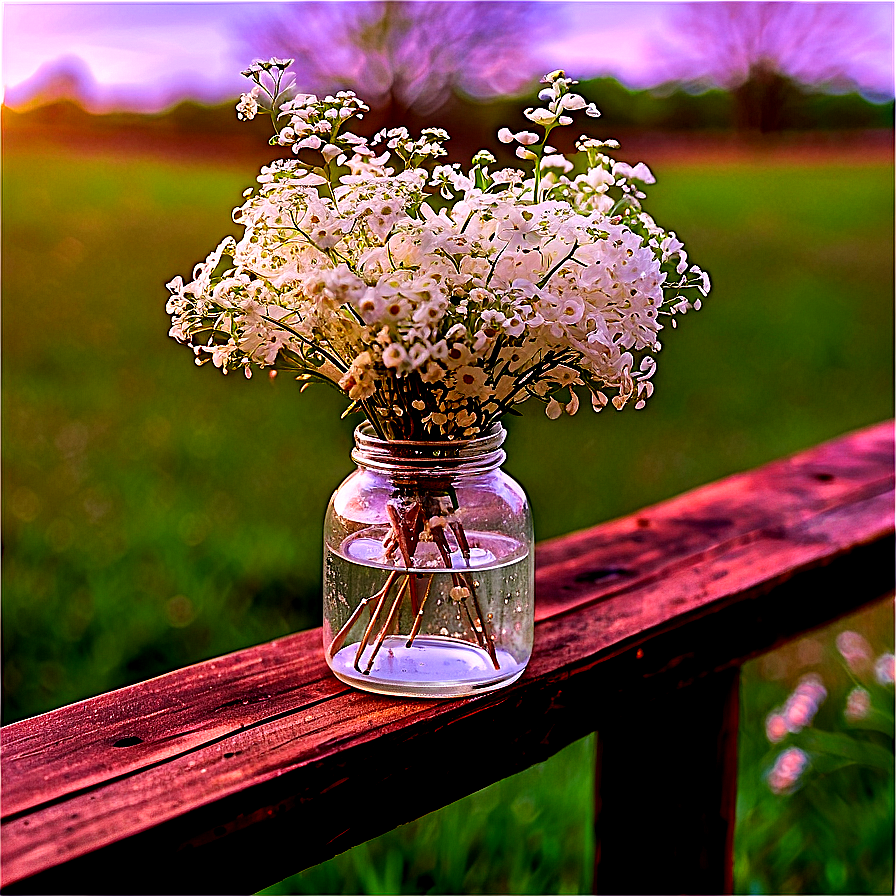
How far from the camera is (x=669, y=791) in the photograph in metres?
1.74

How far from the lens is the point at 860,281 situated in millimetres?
6762

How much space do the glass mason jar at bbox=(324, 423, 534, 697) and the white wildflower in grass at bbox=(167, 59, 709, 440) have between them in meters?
0.05

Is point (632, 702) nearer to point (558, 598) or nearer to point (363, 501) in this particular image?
point (558, 598)

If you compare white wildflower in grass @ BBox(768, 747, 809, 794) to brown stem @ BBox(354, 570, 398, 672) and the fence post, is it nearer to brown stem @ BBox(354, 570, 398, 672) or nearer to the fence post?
the fence post

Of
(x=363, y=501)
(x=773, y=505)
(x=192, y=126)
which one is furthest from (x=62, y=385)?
(x=363, y=501)

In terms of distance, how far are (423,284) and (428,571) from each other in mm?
332

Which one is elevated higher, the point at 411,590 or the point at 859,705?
the point at 411,590

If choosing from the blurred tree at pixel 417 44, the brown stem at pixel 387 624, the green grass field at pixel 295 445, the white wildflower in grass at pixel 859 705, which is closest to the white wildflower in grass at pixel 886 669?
the white wildflower in grass at pixel 859 705

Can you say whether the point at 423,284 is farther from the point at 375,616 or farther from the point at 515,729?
the point at 515,729

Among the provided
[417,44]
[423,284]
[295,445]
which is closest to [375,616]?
[423,284]

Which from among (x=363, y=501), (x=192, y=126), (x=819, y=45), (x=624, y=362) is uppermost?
(x=819, y=45)

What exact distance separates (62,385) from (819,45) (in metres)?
4.90

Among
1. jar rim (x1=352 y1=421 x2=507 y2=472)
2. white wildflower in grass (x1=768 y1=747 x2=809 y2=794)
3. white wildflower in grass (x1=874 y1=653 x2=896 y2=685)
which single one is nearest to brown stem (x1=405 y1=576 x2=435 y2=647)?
jar rim (x1=352 y1=421 x2=507 y2=472)

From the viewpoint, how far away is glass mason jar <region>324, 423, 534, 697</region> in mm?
1190
